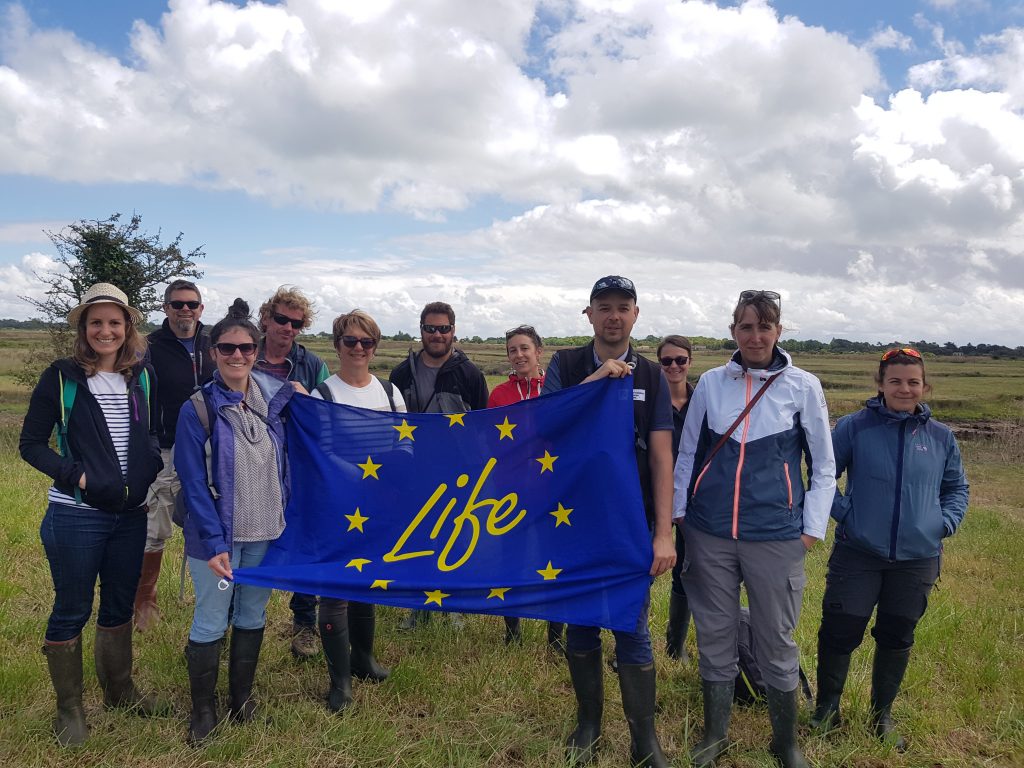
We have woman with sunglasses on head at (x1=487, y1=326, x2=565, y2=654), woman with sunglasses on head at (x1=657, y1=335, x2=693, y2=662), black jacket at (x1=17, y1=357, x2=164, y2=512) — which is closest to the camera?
black jacket at (x1=17, y1=357, x2=164, y2=512)

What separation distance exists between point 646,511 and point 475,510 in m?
1.14

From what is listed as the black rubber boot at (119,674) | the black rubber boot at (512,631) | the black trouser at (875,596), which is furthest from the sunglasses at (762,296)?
the black rubber boot at (119,674)

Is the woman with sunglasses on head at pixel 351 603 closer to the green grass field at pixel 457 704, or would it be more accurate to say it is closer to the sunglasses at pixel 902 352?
the green grass field at pixel 457 704

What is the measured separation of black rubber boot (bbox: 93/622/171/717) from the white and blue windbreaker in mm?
3787

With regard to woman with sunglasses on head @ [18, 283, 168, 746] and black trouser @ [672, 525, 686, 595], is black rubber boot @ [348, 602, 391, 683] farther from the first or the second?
black trouser @ [672, 525, 686, 595]

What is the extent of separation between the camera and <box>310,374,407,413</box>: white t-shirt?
16.2ft

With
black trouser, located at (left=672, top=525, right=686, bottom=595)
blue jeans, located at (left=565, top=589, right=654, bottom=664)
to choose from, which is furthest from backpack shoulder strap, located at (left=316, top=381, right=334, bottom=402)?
black trouser, located at (left=672, top=525, right=686, bottom=595)

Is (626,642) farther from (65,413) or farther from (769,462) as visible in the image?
(65,413)

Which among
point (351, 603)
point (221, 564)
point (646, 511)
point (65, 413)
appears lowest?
point (351, 603)

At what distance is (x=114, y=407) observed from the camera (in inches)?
165

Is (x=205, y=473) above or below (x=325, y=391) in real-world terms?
below

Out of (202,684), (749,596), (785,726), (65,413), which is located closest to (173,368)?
(65,413)

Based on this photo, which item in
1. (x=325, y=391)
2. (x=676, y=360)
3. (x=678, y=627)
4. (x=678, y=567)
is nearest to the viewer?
(x=325, y=391)

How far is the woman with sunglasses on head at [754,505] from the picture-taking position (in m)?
4.04
